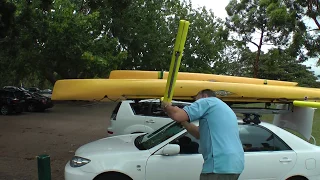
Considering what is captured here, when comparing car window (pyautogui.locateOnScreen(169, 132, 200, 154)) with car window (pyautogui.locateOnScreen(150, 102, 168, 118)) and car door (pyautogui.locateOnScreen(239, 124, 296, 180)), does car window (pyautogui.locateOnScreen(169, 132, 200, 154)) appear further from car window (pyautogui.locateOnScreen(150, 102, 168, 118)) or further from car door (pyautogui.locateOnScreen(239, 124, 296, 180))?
car window (pyautogui.locateOnScreen(150, 102, 168, 118))

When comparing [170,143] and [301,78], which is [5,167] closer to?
[170,143]

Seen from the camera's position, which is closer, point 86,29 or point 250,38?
point 86,29

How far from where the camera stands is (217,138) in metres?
3.23

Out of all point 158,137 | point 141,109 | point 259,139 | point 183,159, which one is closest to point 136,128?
point 141,109

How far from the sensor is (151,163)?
4.64 m

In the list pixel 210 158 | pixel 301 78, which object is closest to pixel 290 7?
pixel 210 158

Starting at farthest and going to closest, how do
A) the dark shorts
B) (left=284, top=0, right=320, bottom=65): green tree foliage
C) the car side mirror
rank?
(left=284, top=0, right=320, bottom=65): green tree foliage → the car side mirror → the dark shorts

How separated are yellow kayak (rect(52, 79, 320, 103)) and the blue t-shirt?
2543mm

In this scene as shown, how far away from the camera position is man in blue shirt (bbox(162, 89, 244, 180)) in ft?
10.5

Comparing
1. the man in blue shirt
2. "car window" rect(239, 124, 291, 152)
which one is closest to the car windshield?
"car window" rect(239, 124, 291, 152)

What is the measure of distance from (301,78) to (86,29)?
3371 centimetres

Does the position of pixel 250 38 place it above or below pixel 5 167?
above

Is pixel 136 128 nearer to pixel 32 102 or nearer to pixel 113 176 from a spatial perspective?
pixel 113 176

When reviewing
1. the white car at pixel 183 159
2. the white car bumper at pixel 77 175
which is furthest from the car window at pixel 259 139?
the white car bumper at pixel 77 175
